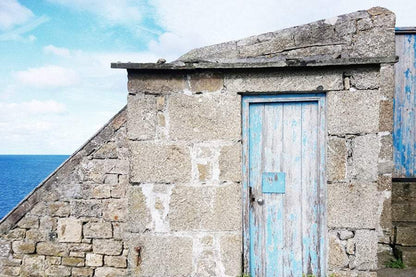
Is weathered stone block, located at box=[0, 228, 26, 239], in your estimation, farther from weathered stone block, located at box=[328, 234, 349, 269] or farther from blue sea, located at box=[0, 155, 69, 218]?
blue sea, located at box=[0, 155, 69, 218]

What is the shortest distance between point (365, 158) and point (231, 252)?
5.29 ft

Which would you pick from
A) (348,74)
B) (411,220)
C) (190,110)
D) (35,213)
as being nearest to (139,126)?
(190,110)

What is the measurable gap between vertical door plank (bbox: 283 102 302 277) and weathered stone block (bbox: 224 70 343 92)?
8.2 inches

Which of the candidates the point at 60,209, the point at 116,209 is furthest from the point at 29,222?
the point at 116,209

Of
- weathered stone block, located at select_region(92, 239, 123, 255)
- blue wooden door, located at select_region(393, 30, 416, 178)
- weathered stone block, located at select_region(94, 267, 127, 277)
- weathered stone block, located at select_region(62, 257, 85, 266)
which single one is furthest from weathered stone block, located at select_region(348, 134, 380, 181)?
weathered stone block, located at select_region(62, 257, 85, 266)

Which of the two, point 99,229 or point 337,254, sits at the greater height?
point 337,254

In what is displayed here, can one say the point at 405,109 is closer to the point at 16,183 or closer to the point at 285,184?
the point at 285,184

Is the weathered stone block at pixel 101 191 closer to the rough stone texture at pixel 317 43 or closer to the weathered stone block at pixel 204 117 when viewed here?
the weathered stone block at pixel 204 117

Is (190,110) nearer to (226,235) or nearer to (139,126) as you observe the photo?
(139,126)

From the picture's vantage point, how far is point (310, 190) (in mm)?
2887

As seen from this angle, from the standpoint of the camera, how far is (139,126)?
9.55ft

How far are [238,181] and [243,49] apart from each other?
59.6 inches

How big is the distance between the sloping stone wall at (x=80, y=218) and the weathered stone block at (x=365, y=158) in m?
2.90

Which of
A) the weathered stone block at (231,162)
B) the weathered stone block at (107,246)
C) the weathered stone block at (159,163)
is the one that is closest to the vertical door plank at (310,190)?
the weathered stone block at (231,162)
